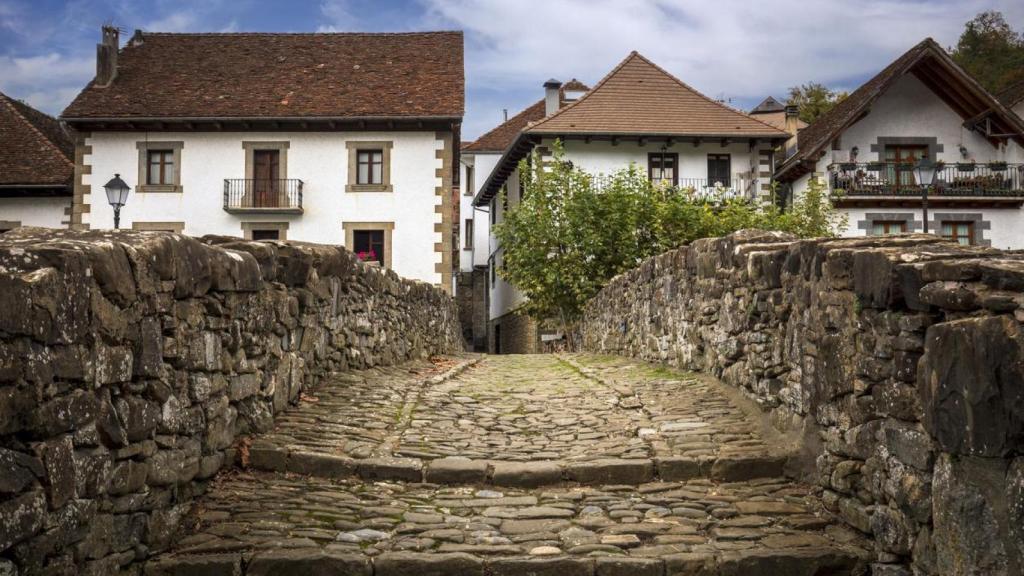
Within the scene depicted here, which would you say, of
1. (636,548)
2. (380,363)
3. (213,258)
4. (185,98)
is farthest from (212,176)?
(636,548)

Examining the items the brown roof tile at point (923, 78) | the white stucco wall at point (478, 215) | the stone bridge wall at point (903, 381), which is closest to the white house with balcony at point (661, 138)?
the brown roof tile at point (923, 78)

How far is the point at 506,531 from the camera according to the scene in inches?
197

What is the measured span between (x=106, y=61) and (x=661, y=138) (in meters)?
16.8

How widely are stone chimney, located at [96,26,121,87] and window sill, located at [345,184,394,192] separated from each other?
7923 millimetres

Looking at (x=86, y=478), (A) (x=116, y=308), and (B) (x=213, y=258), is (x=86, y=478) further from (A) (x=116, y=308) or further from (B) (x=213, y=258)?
(B) (x=213, y=258)

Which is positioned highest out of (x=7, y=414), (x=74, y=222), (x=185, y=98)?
(x=185, y=98)

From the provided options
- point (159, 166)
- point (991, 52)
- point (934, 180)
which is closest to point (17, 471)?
point (159, 166)

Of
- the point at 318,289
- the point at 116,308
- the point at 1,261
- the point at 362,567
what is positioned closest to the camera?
the point at 1,261

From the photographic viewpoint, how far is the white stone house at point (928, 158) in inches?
1118

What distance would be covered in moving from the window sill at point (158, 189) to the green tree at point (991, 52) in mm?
31224

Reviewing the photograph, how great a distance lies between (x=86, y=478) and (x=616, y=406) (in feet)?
17.3

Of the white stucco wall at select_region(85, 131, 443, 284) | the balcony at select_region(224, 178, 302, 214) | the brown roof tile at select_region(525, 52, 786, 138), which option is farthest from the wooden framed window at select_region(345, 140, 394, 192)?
the brown roof tile at select_region(525, 52, 786, 138)

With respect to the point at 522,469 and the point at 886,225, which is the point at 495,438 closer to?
the point at 522,469

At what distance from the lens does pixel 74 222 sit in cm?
2739
